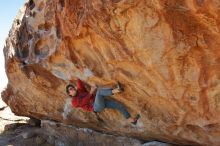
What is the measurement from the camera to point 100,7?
26.3 ft

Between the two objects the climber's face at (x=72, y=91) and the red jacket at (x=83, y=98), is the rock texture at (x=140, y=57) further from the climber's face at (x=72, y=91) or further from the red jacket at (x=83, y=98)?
the climber's face at (x=72, y=91)

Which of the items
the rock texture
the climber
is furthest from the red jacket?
the rock texture

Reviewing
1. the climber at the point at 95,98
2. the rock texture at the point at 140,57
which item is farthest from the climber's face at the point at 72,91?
the rock texture at the point at 140,57

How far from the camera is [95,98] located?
9.26 m

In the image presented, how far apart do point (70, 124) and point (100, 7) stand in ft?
16.0

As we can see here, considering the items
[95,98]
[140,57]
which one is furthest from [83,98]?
[140,57]

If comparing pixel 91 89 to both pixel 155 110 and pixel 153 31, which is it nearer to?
pixel 155 110

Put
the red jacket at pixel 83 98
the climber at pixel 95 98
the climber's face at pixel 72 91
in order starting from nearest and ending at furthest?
the climber at pixel 95 98 < the red jacket at pixel 83 98 < the climber's face at pixel 72 91

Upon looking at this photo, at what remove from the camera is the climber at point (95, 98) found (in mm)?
9109

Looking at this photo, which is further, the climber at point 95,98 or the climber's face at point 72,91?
the climber's face at point 72,91

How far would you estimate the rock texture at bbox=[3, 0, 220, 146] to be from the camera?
7445mm

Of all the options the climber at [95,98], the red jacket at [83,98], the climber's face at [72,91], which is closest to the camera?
the climber at [95,98]

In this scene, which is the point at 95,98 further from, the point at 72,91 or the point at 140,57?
the point at 140,57

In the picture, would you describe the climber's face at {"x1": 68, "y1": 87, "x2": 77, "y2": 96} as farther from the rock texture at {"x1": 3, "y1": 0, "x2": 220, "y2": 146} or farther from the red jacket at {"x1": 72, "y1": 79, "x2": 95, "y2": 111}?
the rock texture at {"x1": 3, "y1": 0, "x2": 220, "y2": 146}
